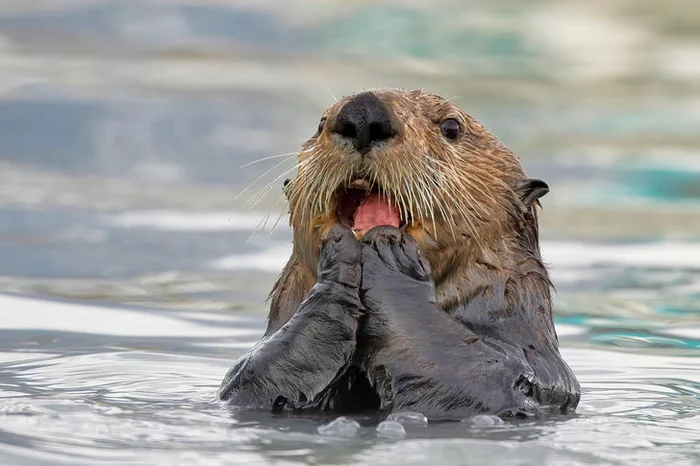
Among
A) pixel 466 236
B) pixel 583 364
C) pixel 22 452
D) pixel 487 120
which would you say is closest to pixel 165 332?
pixel 583 364

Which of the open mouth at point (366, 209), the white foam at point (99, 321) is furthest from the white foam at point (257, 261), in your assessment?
the open mouth at point (366, 209)

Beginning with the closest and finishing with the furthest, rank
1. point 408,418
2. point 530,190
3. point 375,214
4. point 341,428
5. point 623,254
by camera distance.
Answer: point 341,428, point 408,418, point 375,214, point 530,190, point 623,254

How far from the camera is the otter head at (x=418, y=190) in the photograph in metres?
5.40

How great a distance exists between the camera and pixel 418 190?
5.48 m

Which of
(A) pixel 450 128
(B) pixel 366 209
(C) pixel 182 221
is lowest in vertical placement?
(B) pixel 366 209

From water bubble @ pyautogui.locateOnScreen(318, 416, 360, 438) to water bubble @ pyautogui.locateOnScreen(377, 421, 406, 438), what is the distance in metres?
0.08

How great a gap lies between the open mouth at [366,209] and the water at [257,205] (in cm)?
76

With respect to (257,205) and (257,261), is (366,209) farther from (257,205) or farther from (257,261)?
(257,205)

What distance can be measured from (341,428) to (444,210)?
→ 1.06 m

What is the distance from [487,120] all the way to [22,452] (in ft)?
32.7

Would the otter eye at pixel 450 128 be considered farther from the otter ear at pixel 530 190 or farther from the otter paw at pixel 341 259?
the otter paw at pixel 341 259

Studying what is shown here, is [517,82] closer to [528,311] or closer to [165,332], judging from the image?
[165,332]

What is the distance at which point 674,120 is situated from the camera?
1543 centimetres

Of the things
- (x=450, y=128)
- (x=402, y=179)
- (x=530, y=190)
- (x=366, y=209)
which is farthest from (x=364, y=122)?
(x=530, y=190)
